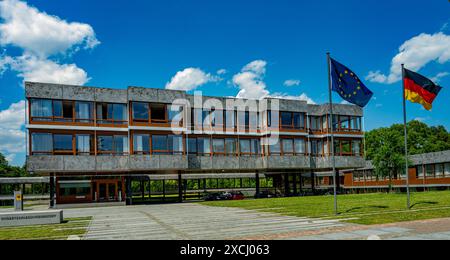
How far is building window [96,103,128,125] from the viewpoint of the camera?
1551 inches

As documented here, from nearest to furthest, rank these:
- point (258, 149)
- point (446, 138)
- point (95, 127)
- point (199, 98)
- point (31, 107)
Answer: point (31, 107) → point (95, 127) → point (199, 98) → point (258, 149) → point (446, 138)

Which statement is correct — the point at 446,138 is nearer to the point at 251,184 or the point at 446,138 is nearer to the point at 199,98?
the point at 251,184

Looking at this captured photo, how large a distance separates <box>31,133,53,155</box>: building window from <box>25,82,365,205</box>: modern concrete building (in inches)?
3.3

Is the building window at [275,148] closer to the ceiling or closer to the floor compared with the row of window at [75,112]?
closer to the floor

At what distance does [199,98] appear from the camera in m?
42.5

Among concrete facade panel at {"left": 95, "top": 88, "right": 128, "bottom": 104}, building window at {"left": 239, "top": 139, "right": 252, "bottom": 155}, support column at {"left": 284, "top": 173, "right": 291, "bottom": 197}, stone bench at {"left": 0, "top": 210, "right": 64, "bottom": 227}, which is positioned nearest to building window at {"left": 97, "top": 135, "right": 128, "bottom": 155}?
concrete facade panel at {"left": 95, "top": 88, "right": 128, "bottom": 104}

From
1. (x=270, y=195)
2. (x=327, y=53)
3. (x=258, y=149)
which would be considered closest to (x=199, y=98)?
(x=258, y=149)

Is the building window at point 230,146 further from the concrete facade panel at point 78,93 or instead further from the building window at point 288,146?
the concrete facade panel at point 78,93

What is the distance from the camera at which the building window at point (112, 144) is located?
3925 cm

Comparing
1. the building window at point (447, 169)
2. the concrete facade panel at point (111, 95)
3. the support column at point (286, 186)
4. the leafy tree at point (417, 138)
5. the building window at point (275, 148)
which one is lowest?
the support column at point (286, 186)

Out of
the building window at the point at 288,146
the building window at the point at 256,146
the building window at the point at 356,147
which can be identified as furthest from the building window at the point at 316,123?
the building window at the point at 256,146

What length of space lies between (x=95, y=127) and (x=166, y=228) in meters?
24.2

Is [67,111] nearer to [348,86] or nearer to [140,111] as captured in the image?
[140,111]

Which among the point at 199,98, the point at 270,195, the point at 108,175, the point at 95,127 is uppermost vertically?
the point at 199,98
